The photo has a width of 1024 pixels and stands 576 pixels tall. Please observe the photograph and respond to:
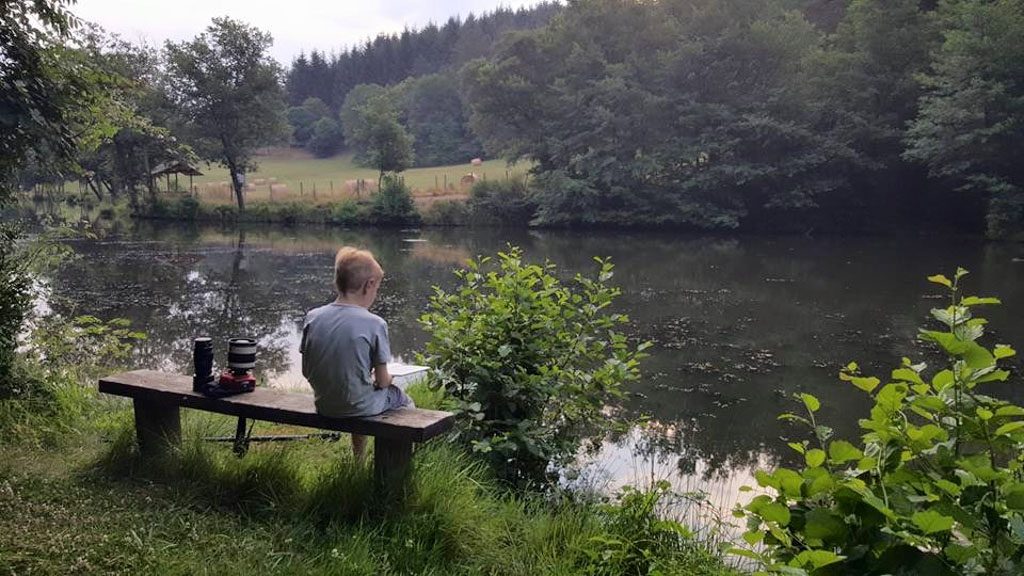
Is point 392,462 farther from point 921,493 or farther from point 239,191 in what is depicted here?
point 239,191

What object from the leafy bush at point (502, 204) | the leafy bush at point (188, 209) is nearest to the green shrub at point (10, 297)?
the leafy bush at point (502, 204)

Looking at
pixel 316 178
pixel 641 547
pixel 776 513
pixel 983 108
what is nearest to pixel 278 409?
pixel 641 547

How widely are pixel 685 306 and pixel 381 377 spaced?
408 inches

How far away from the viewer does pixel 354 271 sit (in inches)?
134

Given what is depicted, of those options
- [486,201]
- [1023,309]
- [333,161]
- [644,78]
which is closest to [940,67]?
[644,78]

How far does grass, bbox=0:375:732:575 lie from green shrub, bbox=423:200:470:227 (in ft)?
96.1

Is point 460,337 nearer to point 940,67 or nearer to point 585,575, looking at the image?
point 585,575

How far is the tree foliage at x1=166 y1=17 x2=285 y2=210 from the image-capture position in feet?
121

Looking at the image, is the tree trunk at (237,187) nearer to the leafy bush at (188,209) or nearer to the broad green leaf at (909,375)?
the leafy bush at (188,209)

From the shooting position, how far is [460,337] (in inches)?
166

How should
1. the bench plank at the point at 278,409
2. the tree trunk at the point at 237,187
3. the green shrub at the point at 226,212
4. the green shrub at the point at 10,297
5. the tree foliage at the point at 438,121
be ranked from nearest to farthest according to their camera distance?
the bench plank at the point at 278,409, the green shrub at the point at 10,297, the green shrub at the point at 226,212, the tree trunk at the point at 237,187, the tree foliage at the point at 438,121

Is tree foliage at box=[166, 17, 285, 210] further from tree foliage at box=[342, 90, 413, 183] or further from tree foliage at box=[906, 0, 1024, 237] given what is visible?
tree foliage at box=[906, 0, 1024, 237]

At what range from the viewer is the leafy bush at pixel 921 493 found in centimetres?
146

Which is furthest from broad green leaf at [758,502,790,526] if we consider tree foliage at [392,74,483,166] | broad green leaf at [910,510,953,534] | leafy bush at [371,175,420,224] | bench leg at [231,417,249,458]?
tree foliage at [392,74,483,166]
